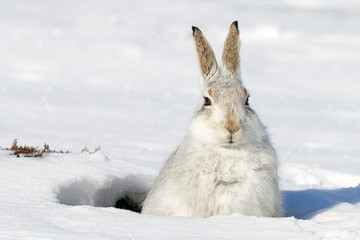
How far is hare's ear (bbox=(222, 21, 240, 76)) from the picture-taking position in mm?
7211

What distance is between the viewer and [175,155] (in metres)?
7.24

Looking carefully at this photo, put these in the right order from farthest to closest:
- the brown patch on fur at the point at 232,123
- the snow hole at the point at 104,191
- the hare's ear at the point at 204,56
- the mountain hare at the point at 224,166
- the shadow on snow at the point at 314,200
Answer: the shadow on snow at the point at 314,200 < the snow hole at the point at 104,191 < the hare's ear at the point at 204,56 < the mountain hare at the point at 224,166 < the brown patch on fur at the point at 232,123

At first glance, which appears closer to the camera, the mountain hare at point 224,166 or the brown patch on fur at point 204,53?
the mountain hare at point 224,166

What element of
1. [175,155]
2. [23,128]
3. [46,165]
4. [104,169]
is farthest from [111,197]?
[23,128]

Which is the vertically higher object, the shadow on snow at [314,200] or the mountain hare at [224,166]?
the mountain hare at [224,166]

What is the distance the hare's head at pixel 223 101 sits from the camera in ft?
21.0

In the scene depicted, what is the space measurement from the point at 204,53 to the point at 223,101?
2.48ft

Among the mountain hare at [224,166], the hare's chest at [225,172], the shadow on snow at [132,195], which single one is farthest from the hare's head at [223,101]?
the shadow on snow at [132,195]

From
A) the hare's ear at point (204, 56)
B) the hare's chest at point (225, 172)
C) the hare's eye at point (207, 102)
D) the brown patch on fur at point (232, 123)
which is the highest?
the hare's ear at point (204, 56)

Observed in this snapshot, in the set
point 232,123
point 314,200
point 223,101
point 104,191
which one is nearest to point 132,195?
point 104,191

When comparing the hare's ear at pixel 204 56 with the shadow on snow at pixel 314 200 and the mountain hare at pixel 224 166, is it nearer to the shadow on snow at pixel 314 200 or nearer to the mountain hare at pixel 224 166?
the mountain hare at pixel 224 166

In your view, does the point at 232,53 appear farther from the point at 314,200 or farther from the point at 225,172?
the point at 314,200

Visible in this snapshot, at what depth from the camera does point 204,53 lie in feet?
23.6

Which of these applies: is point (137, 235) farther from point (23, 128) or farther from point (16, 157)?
point (23, 128)
